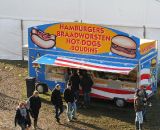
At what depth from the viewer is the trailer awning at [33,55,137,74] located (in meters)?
15.7

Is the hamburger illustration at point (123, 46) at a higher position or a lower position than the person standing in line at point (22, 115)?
higher

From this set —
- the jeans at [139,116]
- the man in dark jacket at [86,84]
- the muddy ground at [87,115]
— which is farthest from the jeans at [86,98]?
the jeans at [139,116]

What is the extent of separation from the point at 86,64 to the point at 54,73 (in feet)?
5.29

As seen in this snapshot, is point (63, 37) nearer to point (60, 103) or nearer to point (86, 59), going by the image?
point (86, 59)

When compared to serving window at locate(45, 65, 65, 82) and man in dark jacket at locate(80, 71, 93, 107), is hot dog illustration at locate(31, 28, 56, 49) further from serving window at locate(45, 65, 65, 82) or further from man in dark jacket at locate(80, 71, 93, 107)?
man in dark jacket at locate(80, 71, 93, 107)

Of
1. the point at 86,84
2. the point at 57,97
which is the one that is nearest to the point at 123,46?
the point at 86,84

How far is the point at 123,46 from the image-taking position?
15945mm

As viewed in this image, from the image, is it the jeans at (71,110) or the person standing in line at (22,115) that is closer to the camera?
the person standing in line at (22,115)

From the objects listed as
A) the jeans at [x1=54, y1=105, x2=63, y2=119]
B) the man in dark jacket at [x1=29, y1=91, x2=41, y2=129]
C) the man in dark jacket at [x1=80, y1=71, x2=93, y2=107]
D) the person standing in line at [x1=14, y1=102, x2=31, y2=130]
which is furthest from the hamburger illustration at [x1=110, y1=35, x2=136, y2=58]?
the person standing in line at [x1=14, y1=102, x2=31, y2=130]

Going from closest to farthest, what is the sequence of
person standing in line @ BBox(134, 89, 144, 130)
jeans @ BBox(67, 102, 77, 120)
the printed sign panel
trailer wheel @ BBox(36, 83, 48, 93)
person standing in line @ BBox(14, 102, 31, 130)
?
person standing in line @ BBox(14, 102, 31, 130) < person standing in line @ BBox(134, 89, 144, 130) < jeans @ BBox(67, 102, 77, 120) < the printed sign panel < trailer wheel @ BBox(36, 83, 48, 93)

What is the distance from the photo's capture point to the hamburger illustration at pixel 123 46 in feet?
51.8

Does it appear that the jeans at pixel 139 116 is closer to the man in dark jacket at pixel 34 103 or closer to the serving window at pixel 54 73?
the man in dark jacket at pixel 34 103

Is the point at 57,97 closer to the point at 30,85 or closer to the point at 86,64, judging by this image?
the point at 86,64

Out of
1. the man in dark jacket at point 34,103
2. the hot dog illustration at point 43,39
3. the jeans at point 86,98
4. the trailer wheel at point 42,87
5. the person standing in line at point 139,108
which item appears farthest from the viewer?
the trailer wheel at point 42,87
